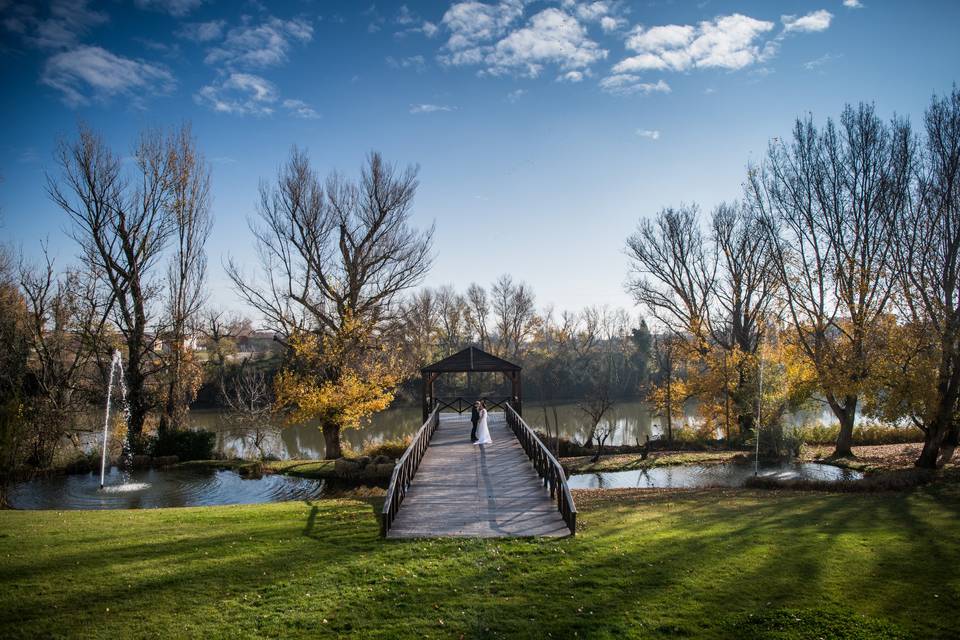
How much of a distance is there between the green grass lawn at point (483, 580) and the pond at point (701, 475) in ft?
25.4

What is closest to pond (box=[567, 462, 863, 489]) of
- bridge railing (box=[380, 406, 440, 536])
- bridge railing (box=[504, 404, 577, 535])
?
bridge railing (box=[504, 404, 577, 535])

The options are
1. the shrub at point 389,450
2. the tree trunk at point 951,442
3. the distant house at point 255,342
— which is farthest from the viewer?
the distant house at point 255,342

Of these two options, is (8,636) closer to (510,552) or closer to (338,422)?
(510,552)

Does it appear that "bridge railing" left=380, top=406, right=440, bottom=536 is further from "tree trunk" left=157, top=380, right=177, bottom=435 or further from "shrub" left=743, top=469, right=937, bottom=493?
"tree trunk" left=157, top=380, right=177, bottom=435

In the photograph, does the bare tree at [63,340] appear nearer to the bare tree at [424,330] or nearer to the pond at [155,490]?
the pond at [155,490]

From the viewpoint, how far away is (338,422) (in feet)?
72.4

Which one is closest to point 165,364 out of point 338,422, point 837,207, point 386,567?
point 338,422

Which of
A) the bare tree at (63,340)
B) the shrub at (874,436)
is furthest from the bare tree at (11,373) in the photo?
the shrub at (874,436)

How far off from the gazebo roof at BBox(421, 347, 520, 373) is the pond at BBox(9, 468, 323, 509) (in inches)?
240

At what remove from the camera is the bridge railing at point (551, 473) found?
29.8 feet

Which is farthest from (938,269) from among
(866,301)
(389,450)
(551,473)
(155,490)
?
(155,490)

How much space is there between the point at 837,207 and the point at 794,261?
2.45m

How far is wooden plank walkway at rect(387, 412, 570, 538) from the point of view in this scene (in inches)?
361

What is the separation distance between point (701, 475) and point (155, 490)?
1802cm
